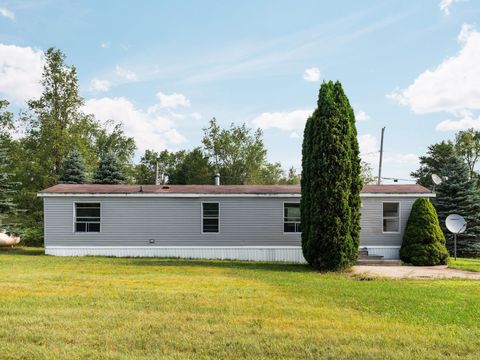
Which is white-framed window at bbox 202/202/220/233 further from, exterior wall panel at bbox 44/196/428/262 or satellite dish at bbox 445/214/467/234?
satellite dish at bbox 445/214/467/234

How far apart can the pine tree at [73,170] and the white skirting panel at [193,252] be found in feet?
34.9

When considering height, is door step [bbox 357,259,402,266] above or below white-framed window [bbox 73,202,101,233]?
below

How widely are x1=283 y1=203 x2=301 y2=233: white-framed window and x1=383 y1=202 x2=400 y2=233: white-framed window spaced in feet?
10.8

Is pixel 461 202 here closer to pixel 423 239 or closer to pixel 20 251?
pixel 423 239

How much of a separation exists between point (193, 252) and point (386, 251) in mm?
7215

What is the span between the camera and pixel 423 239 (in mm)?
14984

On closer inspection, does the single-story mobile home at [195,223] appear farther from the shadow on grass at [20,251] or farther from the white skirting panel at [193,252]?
the shadow on grass at [20,251]

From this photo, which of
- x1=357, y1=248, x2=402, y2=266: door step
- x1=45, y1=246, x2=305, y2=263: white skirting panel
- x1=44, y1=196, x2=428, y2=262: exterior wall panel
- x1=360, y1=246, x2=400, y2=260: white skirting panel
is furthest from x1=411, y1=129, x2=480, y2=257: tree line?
x1=45, y1=246, x2=305, y2=263: white skirting panel

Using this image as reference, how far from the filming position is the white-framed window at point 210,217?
1652 centimetres

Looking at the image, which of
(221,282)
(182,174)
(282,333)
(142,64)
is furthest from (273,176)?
(282,333)

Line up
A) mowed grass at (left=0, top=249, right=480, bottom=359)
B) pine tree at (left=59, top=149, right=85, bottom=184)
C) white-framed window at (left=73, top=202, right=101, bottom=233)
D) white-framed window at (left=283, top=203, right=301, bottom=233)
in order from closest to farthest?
mowed grass at (left=0, top=249, right=480, bottom=359)
white-framed window at (left=73, top=202, right=101, bottom=233)
white-framed window at (left=283, top=203, right=301, bottom=233)
pine tree at (left=59, top=149, right=85, bottom=184)

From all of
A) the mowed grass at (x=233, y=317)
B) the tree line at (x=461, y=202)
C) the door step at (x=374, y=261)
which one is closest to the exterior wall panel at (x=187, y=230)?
the door step at (x=374, y=261)

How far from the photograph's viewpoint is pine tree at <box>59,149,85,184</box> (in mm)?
26203

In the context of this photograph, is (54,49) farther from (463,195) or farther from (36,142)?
(463,195)
